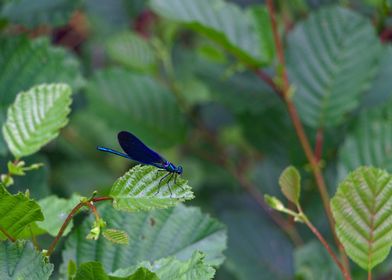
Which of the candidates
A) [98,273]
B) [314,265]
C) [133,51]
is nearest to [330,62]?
[314,265]

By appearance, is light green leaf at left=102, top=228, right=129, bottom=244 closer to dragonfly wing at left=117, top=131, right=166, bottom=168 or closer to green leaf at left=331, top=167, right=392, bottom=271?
dragonfly wing at left=117, top=131, right=166, bottom=168

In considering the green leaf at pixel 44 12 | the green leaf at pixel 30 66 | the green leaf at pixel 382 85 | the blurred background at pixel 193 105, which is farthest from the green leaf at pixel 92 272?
the green leaf at pixel 382 85

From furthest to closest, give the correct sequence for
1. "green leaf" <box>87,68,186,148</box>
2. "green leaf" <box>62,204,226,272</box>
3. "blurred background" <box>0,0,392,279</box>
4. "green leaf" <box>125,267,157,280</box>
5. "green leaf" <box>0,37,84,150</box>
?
"green leaf" <box>87,68,186,148</box> → "blurred background" <box>0,0,392,279</box> → "green leaf" <box>0,37,84,150</box> → "green leaf" <box>62,204,226,272</box> → "green leaf" <box>125,267,157,280</box>

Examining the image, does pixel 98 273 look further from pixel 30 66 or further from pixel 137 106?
pixel 137 106

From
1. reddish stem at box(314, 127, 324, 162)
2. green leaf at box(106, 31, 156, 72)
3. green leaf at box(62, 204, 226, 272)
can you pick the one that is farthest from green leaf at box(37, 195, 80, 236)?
green leaf at box(106, 31, 156, 72)

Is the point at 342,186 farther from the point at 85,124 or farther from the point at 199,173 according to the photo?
the point at 85,124

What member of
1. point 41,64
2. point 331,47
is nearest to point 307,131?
point 331,47
